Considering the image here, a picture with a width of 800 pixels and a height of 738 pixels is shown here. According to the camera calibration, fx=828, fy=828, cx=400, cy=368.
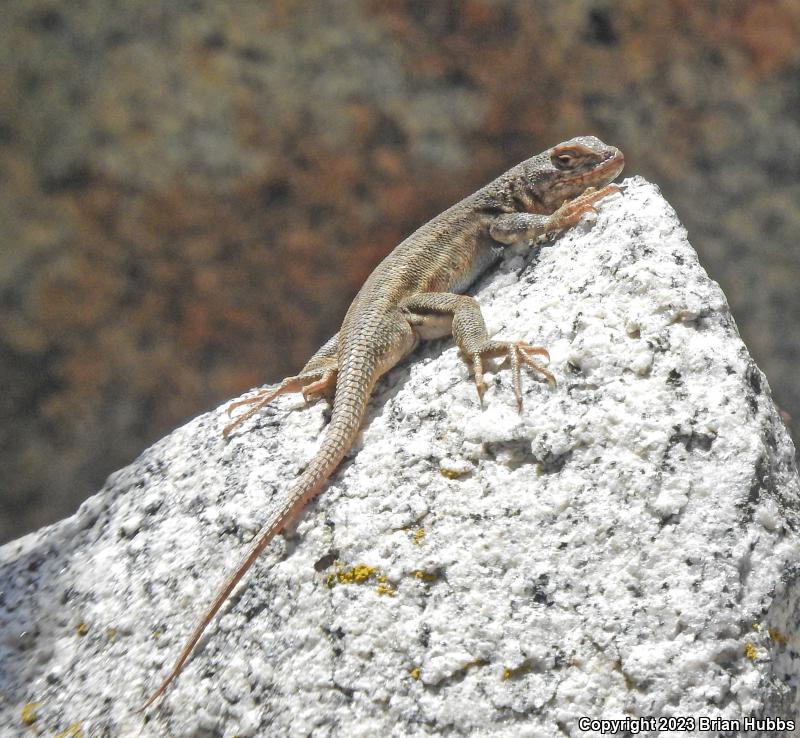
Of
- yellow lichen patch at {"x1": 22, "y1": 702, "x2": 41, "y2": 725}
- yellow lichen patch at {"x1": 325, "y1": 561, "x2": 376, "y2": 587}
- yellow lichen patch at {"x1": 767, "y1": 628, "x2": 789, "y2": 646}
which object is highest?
yellow lichen patch at {"x1": 325, "y1": 561, "x2": 376, "y2": 587}

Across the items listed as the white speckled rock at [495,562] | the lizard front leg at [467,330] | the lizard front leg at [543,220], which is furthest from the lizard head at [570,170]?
the lizard front leg at [467,330]

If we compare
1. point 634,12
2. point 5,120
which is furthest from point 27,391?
point 634,12

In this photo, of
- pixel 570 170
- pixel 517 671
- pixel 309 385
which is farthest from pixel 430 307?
pixel 517 671

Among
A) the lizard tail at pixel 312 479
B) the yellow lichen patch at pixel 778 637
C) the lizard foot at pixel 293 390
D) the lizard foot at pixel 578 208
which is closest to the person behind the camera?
the yellow lichen patch at pixel 778 637

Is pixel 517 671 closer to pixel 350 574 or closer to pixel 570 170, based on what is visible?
pixel 350 574

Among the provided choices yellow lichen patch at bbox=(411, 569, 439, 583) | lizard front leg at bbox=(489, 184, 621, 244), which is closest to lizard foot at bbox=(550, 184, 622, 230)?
lizard front leg at bbox=(489, 184, 621, 244)

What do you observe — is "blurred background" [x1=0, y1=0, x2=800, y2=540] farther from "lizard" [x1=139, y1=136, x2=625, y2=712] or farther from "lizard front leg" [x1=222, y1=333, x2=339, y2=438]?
"lizard front leg" [x1=222, y1=333, x2=339, y2=438]

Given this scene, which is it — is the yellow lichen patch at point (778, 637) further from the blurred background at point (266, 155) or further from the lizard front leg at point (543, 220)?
the blurred background at point (266, 155)

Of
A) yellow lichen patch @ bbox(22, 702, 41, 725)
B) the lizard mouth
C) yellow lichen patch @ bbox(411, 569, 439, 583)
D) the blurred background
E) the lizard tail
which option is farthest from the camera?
the blurred background
